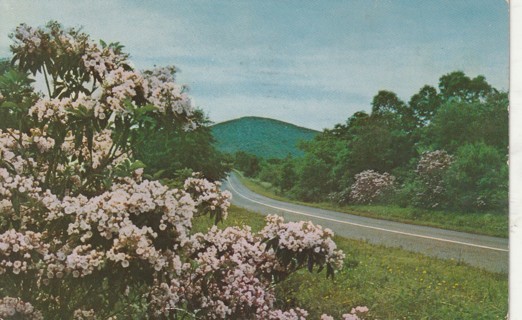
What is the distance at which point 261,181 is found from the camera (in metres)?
3.97

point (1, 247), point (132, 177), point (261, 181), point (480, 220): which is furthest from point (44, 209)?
point (480, 220)

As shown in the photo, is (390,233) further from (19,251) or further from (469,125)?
(19,251)

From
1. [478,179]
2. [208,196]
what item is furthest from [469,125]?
[208,196]

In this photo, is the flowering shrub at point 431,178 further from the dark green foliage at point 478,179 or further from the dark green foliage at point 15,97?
the dark green foliage at point 15,97

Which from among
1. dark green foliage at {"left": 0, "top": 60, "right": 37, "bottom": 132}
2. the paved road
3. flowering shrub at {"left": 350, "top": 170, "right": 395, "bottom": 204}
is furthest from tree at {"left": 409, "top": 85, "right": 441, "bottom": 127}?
dark green foliage at {"left": 0, "top": 60, "right": 37, "bottom": 132}

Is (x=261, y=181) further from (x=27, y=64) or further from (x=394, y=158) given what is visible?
(x=27, y=64)

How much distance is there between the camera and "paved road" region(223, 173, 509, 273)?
3.73 m

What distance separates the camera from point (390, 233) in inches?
157

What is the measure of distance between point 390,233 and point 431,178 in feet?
1.55

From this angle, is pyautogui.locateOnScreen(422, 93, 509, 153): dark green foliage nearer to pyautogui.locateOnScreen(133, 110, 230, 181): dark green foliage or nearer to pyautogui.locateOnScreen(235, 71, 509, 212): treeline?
pyautogui.locateOnScreen(235, 71, 509, 212): treeline

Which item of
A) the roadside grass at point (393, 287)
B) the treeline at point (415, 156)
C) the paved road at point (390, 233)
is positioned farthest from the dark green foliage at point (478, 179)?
the roadside grass at point (393, 287)

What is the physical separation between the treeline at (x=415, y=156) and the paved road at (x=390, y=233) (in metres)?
0.12

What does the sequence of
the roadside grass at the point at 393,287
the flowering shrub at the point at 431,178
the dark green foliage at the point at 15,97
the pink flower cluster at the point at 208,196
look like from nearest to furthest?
the dark green foliage at the point at 15,97
the pink flower cluster at the point at 208,196
the roadside grass at the point at 393,287
the flowering shrub at the point at 431,178

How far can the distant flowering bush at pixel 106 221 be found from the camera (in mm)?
2572
